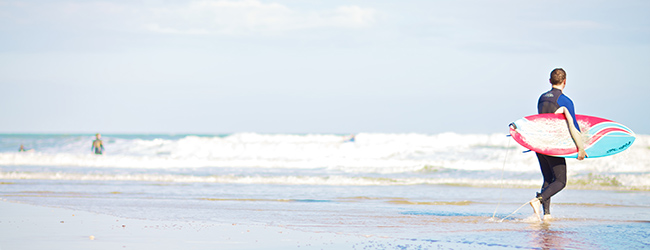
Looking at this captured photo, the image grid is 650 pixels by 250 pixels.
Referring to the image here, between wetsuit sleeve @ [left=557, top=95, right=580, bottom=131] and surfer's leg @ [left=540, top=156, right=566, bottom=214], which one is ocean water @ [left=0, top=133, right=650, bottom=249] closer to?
surfer's leg @ [left=540, top=156, right=566, bottom=214]

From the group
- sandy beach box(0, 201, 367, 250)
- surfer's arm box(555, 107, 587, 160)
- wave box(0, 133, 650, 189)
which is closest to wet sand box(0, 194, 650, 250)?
sandy beach box(0, 201, 367, 250)

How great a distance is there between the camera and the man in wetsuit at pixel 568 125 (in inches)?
254

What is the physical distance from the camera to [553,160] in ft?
21.7

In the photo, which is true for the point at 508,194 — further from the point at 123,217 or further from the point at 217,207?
the point at 123,217

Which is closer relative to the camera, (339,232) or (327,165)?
(339,232)

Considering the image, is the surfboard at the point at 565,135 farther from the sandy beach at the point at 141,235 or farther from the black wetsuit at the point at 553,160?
the sandy beach at the point at 141,235

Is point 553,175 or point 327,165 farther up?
point 327,165

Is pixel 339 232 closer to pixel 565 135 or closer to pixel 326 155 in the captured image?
pixel 565 135

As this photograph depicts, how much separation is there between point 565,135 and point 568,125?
119mm

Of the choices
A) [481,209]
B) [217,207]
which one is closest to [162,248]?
[217,207]

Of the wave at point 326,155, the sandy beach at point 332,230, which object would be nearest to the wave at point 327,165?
the wave at point 326,155

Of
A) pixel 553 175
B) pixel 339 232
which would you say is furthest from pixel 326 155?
pixel 339 232

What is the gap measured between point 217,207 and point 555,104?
4.80 metres

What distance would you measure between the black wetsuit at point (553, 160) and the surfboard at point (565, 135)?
10 cm
